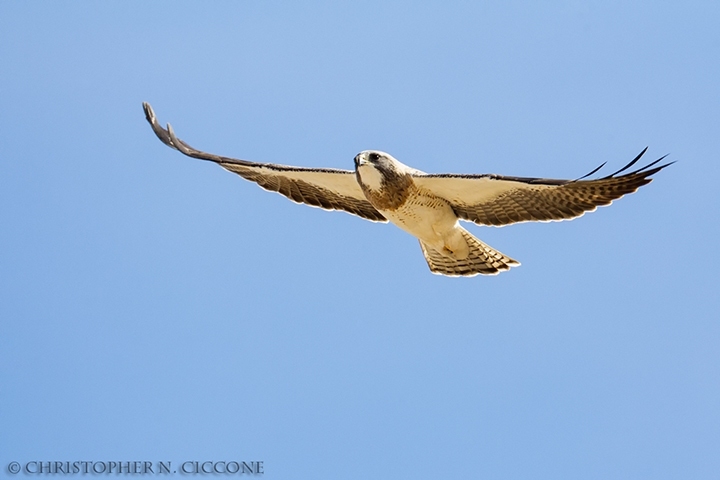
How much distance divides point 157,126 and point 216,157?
36.9 inches

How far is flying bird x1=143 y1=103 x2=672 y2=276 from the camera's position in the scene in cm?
1312

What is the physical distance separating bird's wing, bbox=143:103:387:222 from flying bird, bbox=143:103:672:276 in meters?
0.01

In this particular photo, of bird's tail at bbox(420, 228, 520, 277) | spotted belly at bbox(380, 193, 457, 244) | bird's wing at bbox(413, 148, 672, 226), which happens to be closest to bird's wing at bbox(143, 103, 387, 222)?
spotted belly at bbox(380, 193, 457, 244)

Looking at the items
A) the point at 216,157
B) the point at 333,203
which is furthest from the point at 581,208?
the point at 216,157

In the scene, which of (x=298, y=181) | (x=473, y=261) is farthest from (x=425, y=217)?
(x=298, y=181)

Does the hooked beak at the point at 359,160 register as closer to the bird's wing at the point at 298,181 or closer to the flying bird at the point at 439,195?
the flying bird at the point at 439,195

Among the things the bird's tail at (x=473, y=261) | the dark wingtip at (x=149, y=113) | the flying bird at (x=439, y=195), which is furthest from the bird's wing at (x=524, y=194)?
the dark wingtip at (x=149, y=113)

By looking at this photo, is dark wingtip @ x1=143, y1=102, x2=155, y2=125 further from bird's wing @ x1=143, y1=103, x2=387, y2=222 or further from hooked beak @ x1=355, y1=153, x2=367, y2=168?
hooked beak @ x1=355, y1=153, x2=367, y2=168

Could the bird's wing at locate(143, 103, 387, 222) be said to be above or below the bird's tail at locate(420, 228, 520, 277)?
above

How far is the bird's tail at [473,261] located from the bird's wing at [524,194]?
0.57 metres

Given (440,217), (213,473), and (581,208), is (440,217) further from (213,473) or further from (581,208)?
(213,473)

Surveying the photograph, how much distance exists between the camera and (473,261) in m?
14.8

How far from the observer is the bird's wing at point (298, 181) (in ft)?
48.3

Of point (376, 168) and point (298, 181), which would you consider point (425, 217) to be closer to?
point (376, 168)
